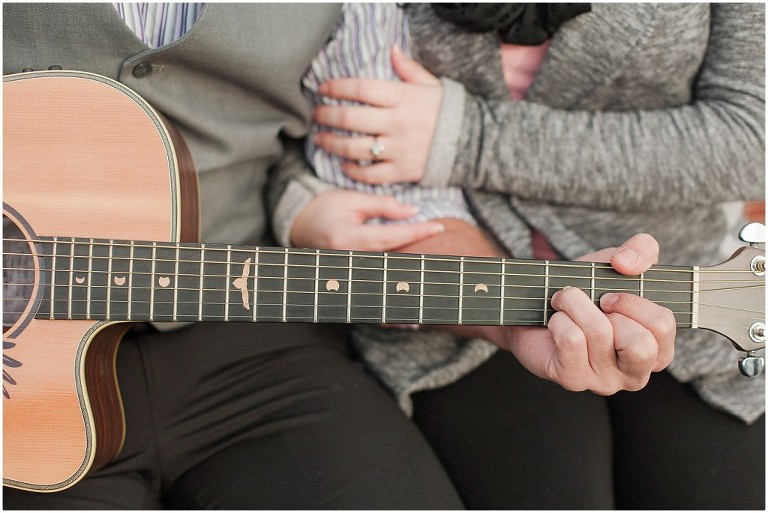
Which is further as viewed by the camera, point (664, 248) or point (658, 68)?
point (664, 248)

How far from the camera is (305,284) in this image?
675 mm

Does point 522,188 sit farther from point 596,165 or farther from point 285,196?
point 285,196

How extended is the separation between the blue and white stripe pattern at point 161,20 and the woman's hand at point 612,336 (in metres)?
0.55

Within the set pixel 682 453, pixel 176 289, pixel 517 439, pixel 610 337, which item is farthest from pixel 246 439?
pixel 682 453

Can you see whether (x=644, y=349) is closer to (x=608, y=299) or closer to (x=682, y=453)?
(x=608, y=299)

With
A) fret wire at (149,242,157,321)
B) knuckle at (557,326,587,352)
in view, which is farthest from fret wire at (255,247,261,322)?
knuckle at (557,326,587,352)

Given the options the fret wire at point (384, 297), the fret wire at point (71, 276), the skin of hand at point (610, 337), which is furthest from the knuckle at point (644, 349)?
the fret wire at point (71, 276)

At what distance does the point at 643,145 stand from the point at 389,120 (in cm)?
34

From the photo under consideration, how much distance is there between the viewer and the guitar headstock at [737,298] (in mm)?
688

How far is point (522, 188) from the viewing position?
0.90 meters

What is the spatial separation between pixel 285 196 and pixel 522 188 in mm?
337

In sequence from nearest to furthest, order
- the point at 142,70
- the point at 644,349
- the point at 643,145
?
the point at 644,349
the point at 142,70
the point at 643,145

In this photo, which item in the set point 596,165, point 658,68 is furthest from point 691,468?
point 658,68

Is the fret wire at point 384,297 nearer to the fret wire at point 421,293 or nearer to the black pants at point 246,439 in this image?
the fret wire at point 421,293
